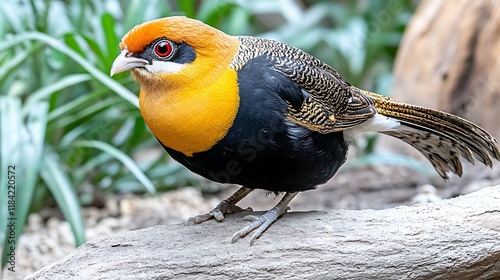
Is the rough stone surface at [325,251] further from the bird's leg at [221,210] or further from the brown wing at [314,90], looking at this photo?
the brown wing at [314,90]

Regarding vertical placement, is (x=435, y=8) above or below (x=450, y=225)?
above

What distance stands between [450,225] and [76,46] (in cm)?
276

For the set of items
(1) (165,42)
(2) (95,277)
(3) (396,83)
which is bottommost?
(2) (95,277)

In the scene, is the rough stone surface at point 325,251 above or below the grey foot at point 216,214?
below

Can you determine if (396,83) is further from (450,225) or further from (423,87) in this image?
(450,225)

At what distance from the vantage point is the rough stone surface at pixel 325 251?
2.64 meters

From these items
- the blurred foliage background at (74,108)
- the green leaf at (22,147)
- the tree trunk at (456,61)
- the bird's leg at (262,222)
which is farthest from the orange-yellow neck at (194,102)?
the tree trunk at (456,61)

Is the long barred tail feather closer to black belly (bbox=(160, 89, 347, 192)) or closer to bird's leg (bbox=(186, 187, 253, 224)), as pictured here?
black belly (bbox=(160, 89, 347, 192))

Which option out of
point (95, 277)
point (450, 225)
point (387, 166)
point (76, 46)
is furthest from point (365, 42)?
point (95, 277)

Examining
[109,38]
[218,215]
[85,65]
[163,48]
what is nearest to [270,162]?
[218,215]

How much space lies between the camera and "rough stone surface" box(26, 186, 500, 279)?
2643mm

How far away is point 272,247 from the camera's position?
9.00 feet

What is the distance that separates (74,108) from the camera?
462 centimetres

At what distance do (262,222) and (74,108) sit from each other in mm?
2169
